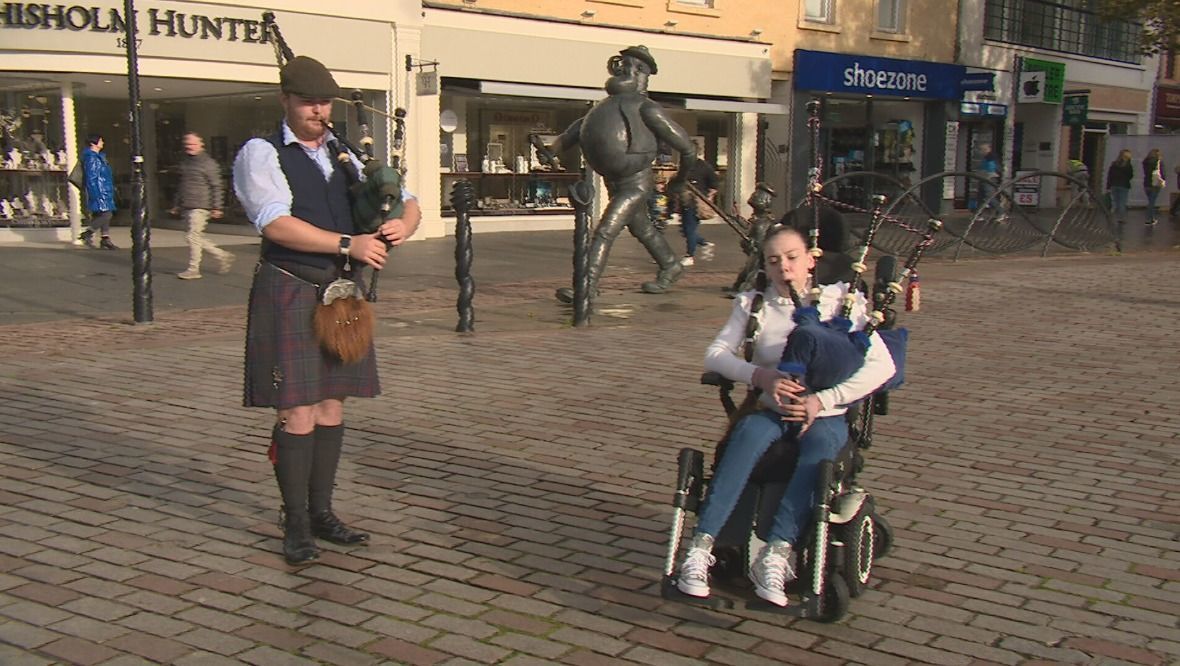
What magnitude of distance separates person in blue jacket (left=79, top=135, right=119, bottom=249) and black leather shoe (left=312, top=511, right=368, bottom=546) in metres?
12.8

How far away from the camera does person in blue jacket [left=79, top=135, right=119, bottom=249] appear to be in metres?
15.9

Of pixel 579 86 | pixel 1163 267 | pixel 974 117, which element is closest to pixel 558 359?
pixel 1163 267

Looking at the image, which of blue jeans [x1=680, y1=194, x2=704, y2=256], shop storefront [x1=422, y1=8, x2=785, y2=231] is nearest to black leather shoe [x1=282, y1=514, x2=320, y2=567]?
blue jeans [x1=680, y1=194, x2=704, y2=256]

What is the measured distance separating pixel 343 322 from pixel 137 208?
21.2 feet

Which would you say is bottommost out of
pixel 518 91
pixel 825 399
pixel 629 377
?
pixel 629 377

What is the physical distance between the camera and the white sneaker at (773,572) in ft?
12.7

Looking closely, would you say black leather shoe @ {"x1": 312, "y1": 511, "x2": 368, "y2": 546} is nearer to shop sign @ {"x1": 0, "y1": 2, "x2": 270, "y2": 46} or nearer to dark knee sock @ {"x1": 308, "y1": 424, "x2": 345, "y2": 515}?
dark knee sock @ {"x1": 308, "y1": 424, "x2": 345, "y2": 515}

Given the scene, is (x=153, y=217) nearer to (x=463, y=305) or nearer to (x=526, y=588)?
(x=463, y=305)

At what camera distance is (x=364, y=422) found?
22.2ft

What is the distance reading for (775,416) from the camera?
404cm

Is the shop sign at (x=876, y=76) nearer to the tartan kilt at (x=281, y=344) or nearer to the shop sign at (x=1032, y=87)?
the shop sign at (x=1032, y=87)

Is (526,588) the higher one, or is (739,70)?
(739,70)

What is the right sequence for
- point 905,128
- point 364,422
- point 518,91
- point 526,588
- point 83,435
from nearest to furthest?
1. point 526,588
2. point 83,435
3. point 364,422
4. point 518,91
5. point 905,128

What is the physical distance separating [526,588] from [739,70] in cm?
2174
